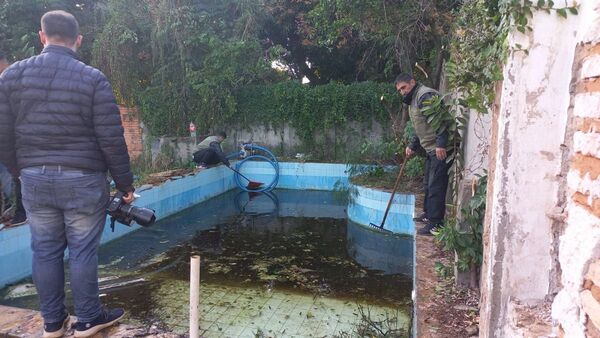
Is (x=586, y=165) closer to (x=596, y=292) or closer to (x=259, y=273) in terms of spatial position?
(x=596, y=292)

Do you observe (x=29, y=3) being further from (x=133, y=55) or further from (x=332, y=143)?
(x=332, y=143)

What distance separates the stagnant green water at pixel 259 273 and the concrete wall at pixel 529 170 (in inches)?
55.4

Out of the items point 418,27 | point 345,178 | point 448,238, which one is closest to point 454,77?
point 448,238

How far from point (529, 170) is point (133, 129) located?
9.71 metres

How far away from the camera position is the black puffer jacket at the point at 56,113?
6.57 ft

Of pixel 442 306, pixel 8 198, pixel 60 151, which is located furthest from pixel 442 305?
pixel 8 198

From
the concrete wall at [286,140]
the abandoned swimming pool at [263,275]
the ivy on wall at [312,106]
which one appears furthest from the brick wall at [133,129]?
the abandoned swimming pool at [263,275]

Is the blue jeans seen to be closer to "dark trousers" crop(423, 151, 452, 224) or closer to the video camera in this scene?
the video camera

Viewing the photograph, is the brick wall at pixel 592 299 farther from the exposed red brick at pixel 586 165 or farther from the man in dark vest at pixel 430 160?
the man in dark vest at pixel 430 160

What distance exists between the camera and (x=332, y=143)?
31.8 feet

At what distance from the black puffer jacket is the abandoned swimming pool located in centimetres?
169

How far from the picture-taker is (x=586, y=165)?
1215mm

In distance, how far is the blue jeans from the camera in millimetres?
2035

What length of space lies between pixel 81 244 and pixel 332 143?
786cm
